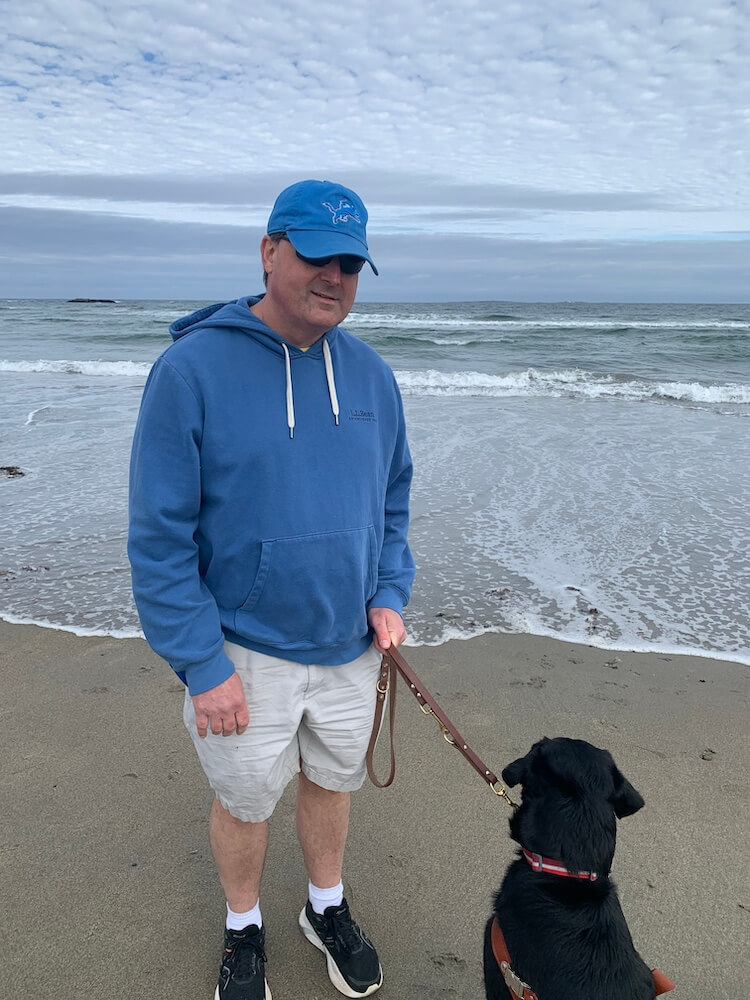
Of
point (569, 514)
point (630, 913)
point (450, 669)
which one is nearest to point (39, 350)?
point (569, 514)

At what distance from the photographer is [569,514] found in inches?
263

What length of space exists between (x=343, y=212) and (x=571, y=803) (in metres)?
1.57

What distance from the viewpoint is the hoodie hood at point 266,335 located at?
1.79 meters

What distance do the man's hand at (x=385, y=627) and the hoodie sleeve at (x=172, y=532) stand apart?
0.43 meters

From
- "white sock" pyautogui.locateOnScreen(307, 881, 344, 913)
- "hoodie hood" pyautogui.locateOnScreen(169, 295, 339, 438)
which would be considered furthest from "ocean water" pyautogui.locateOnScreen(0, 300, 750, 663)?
"hoodie hood" pyautogui.locateOnScreen(169, 295, 339, 438)

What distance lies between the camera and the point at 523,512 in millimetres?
6695

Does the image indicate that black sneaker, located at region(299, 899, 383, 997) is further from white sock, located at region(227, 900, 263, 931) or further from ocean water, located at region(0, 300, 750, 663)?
ocean water, located at region(0, 300, 750, 663)

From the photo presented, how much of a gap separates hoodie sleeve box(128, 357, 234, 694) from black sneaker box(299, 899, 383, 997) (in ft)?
3.21

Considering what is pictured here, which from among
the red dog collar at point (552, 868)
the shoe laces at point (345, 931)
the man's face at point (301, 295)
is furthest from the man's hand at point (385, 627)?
the shoe laces at point (345, 931)

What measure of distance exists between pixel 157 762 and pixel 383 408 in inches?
76.4

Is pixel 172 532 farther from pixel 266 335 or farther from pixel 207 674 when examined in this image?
pixel 266 335

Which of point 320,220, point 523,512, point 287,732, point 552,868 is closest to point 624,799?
point 552,868

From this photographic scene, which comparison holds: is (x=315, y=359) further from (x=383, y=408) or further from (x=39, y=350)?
(x=39, y=350)

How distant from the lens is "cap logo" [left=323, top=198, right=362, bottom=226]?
174 cm
